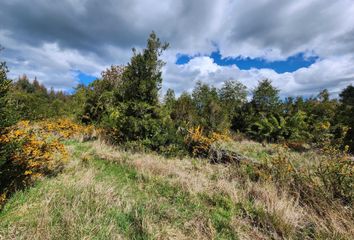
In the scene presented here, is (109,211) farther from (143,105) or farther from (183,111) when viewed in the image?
(183,111)

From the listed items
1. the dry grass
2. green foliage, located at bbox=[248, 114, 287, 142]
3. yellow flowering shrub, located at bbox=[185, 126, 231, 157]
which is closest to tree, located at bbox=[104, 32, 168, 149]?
yellow flowering shrub, located at bbox=[185, 126, 231, 157]

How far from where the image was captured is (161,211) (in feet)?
10.5

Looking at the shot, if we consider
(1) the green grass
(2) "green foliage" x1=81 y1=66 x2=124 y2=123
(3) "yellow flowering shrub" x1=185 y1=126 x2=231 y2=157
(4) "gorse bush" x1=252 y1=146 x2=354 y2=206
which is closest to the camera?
(1) the green grass

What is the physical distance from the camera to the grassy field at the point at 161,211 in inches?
108

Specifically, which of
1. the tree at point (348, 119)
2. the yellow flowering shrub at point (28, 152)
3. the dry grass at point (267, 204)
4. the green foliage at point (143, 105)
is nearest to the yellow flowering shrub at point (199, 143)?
the green foliage at point (143, 105)

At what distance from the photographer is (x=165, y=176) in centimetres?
476

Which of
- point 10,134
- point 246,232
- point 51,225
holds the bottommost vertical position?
point 246,232

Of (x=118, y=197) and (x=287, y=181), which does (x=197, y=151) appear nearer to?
(x=287, y=181)

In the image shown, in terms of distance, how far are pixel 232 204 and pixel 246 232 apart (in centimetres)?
66

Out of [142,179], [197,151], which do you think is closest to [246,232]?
[142,179]

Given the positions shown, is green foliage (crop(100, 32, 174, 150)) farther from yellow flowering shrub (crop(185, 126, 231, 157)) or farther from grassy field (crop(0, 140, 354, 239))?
grassy field (crop(0, 140, 354, 239))

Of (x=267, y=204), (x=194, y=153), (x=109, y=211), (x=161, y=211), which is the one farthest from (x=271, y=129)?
(x=109, y=211)

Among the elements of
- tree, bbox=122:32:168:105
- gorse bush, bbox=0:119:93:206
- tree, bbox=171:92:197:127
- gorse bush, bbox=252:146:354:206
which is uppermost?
tree, bbox=122:32:168:105

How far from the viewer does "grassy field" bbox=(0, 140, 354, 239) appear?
108 inches
